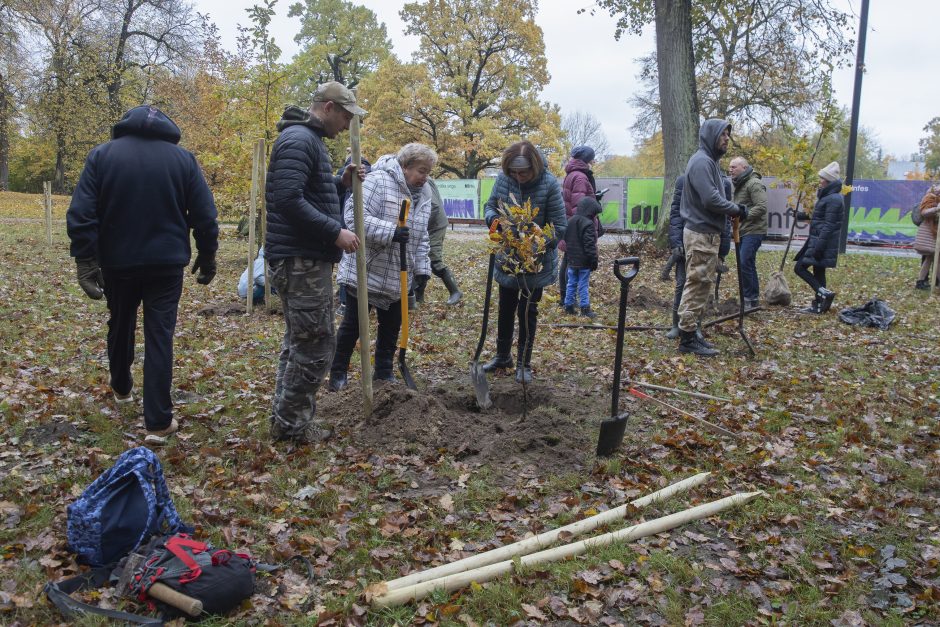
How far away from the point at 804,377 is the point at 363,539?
4764mm

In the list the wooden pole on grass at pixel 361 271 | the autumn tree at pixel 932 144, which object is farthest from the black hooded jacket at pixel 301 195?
the autumn tree at pixel 932 144

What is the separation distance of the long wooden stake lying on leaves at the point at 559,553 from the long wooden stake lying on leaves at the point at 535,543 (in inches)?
1.8

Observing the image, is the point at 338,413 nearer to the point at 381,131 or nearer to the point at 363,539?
the point at 363,539

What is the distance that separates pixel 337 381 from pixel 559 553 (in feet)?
9.27

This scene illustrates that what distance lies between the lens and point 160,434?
4.51 m

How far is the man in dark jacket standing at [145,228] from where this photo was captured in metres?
4.08

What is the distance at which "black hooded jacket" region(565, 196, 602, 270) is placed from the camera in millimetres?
8883

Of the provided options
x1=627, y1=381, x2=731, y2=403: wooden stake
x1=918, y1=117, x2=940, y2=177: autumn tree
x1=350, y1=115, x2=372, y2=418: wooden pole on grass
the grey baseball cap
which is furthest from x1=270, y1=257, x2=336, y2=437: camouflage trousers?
x1=918, y1=117, x2=940, y2=177: autumn tree

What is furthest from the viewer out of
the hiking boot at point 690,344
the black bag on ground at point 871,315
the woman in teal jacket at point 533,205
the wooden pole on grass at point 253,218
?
the black bag on ground at point 871,315

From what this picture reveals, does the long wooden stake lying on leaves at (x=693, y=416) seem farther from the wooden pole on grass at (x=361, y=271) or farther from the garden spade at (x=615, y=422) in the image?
the wooden pole on grass at (x=361, y=271)

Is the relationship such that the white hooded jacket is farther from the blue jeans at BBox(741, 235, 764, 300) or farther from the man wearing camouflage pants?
the blue jeans at BBox(741, 235, 764, 300)

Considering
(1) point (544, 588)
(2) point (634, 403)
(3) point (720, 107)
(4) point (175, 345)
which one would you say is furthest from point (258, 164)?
(3) point (720, 107)

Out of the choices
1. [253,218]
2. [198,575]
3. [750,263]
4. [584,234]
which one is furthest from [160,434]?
[750,263]

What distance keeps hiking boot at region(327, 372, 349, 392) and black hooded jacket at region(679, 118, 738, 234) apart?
3890 mm
